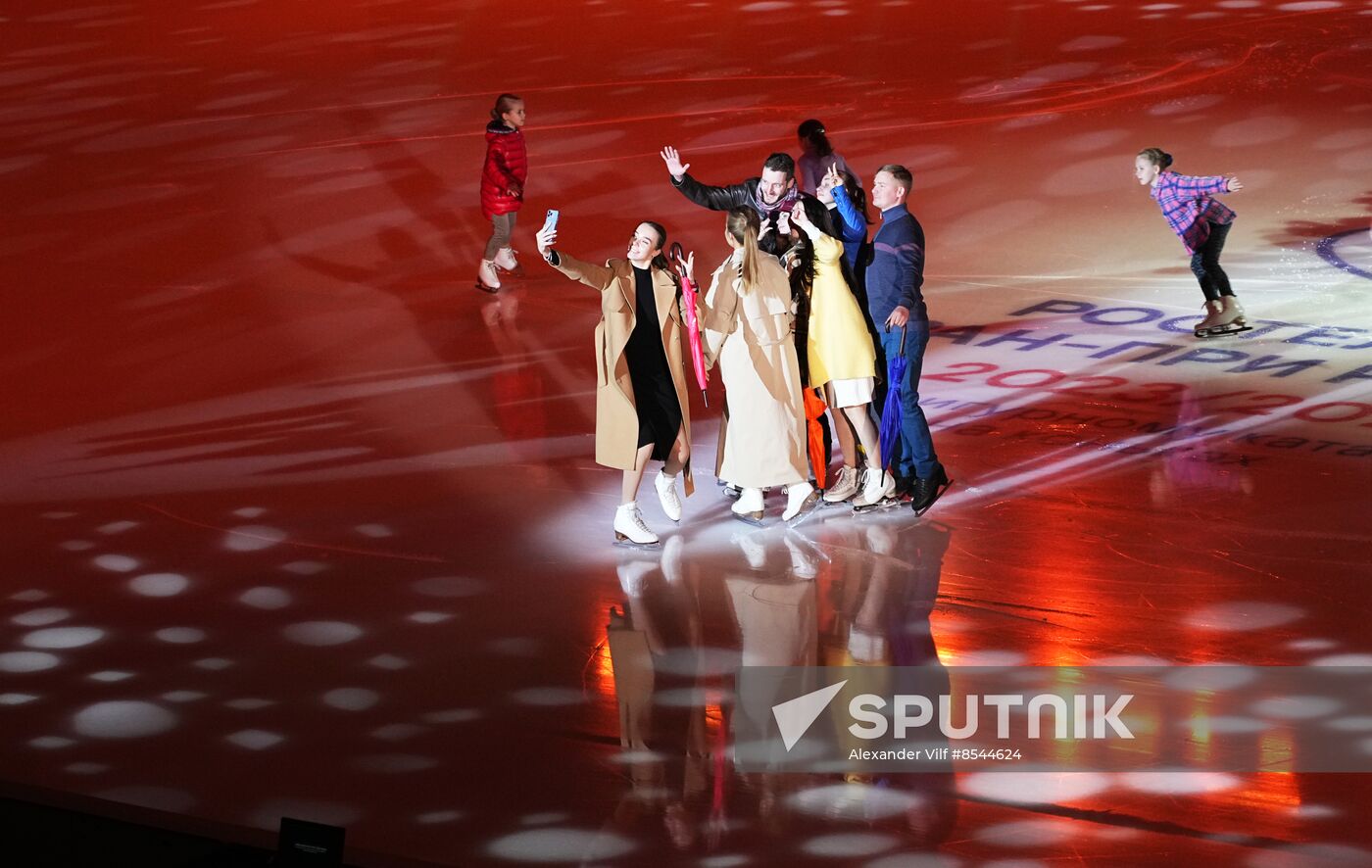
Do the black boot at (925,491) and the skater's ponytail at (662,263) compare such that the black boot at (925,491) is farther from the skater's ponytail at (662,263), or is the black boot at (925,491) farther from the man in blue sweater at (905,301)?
the skater's ponytail at (662,263)

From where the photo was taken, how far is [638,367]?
699cm

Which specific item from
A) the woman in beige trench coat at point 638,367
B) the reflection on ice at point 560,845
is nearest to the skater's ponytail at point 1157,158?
the woman in beige trench coat at point 638,367

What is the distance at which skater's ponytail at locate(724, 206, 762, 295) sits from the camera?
7.04m

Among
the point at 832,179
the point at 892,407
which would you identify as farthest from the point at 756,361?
the point at 832,179

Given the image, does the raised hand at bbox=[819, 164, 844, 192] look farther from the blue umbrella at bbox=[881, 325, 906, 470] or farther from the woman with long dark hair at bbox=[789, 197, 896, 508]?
the blue umbrella at bbox=[881, 325, 906, 470]

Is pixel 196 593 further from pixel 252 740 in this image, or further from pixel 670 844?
pixel 670 844

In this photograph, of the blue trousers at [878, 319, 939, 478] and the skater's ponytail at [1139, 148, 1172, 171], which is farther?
the skater's ponytail at [1139, 148, 1172, 171]

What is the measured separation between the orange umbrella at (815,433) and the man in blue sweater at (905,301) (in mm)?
361

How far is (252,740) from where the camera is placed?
17.8 ft

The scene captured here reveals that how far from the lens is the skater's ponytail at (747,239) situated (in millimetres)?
7039

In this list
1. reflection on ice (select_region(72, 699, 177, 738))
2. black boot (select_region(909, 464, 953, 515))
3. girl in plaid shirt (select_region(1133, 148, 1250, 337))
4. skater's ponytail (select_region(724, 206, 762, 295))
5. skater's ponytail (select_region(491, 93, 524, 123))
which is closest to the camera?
reflection on ice (select_region(72, 699, 177, 738))

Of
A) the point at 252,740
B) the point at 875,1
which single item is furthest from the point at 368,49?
the point at 252,740

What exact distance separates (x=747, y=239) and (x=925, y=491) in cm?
138

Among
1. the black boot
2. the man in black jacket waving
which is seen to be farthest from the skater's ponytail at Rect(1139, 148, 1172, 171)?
the black boot
